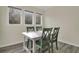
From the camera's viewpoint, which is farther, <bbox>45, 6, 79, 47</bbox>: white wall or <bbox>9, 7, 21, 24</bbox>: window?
<bbox>45, 6, 79, 47</bbox>: white wall

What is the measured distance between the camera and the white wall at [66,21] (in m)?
1.47

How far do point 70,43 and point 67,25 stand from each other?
450mm

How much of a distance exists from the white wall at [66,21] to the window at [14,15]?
61cm

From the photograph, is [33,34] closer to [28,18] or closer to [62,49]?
[28,18]

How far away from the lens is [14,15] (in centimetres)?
134

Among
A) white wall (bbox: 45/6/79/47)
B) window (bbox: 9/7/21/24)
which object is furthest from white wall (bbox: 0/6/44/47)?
white wall (bbox: 45/6/79/47)

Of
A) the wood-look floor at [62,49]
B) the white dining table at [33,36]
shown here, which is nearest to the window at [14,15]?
the white dining table at [33,36]

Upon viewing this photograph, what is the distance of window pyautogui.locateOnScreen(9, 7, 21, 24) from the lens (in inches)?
51.7

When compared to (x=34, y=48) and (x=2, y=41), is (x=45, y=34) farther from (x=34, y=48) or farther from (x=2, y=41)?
(x=2, y=41)

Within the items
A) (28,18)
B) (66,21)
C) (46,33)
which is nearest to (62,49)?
(46,33)

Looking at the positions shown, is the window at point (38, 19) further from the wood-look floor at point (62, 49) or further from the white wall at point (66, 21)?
the wood-look floor at point (62, 49)

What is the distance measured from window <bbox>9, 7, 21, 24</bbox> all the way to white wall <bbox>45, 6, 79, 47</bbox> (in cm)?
→ 61

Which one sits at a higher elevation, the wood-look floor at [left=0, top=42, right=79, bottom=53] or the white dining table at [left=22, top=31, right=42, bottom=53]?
the white dining table at [left=22, top=31, right=42, bottom=53]

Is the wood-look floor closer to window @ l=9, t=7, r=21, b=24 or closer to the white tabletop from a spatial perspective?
the white tabletop
